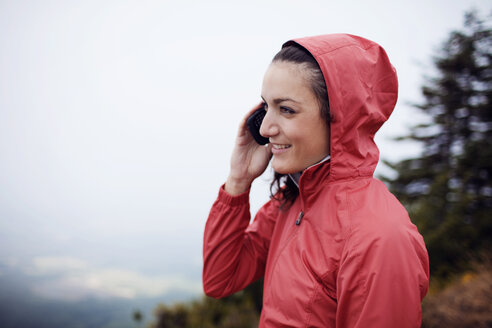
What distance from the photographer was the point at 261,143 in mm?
1667

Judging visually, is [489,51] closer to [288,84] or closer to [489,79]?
[489,79]

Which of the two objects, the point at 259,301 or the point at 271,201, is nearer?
the point at 271,201

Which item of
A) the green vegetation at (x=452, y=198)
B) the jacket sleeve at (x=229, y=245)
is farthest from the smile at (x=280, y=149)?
the green vegetation at (x=452, y=198)

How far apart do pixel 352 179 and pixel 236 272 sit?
2.95ft

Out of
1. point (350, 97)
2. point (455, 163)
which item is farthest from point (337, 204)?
point (455, 163)

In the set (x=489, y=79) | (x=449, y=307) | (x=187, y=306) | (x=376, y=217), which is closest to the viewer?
(x=376, y=217)

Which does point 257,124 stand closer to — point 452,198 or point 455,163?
point 452,198

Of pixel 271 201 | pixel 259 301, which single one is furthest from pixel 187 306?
pixel 271 201

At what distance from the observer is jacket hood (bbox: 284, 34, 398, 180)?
1.20m

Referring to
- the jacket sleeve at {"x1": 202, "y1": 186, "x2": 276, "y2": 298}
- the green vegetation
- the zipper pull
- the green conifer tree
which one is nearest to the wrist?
the jacket sleeve at {"x1": 202, "y1": 186, "x2": 276, "y2": 298}

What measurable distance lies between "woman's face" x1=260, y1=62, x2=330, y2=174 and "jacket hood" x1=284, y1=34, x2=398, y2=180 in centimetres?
7

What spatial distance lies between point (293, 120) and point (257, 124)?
0.42 m

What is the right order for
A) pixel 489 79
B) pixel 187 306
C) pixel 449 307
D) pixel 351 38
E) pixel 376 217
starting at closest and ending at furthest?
pixel 376 217, pixel 351 38, pixel 449 307, pixel 187 306, pixel 489 79

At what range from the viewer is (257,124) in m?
1.64
